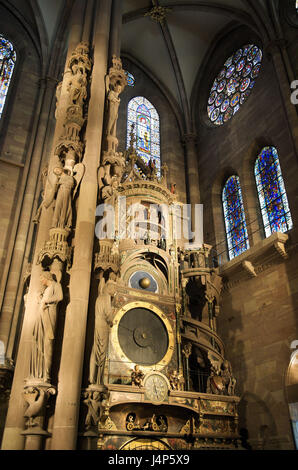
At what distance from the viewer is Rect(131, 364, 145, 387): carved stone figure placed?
7746 millimetres

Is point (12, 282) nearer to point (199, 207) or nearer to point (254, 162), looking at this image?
point (199, 207)

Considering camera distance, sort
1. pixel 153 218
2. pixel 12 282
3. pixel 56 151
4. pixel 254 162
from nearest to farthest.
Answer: pixel 56 151, pixel 12 282, pixel 153 218, pixel 254 162

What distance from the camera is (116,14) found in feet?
29.1

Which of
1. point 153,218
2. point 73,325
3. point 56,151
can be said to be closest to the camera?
point 73,325

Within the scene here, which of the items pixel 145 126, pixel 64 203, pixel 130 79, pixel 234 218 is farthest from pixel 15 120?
pixel 64 203

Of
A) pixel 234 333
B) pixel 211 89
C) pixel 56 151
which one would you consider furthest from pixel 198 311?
pixel 211 89

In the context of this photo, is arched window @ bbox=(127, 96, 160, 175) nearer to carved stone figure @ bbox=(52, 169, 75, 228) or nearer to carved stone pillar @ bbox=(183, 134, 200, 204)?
carved stone pillar @ bbox=(183, 134, 200, 204)

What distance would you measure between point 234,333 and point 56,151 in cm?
748

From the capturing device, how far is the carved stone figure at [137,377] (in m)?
7.75

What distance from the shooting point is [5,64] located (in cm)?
1433

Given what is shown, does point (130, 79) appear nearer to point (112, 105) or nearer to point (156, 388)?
point (112, 105)

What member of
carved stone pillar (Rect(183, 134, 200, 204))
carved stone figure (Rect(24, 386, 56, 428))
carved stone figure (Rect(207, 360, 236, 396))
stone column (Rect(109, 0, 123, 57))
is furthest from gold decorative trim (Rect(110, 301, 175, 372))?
carved stone pillar (Rect(183, 134, 200, 204))

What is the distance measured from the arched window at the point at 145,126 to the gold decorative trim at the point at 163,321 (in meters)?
7.88

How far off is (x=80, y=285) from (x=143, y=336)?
12.9ft
